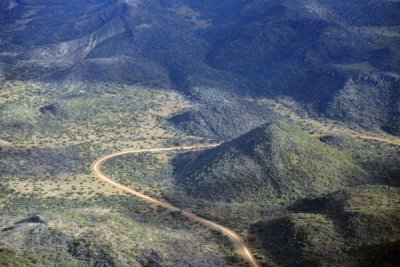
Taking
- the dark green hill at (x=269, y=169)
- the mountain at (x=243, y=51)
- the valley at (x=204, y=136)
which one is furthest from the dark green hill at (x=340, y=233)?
the mountain at (x=243, y=51)

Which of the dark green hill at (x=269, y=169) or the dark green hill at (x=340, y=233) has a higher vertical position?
the dark green hill at (x=340, y=233)

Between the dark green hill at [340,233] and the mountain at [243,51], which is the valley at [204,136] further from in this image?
the mountain at [243,51]

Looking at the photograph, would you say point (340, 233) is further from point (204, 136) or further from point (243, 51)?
point (243, 51)

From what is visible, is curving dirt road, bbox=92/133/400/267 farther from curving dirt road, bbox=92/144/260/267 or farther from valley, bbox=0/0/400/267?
valley, bbox=0/0/400/267

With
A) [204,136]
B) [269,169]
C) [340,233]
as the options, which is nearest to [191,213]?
[269,169]

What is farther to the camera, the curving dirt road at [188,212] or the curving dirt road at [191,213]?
the curving dirt road at [191,213]

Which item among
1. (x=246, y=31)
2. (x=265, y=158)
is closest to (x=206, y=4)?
(x=246, y=31)

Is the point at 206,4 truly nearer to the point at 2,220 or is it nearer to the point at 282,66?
the point at 282,66
